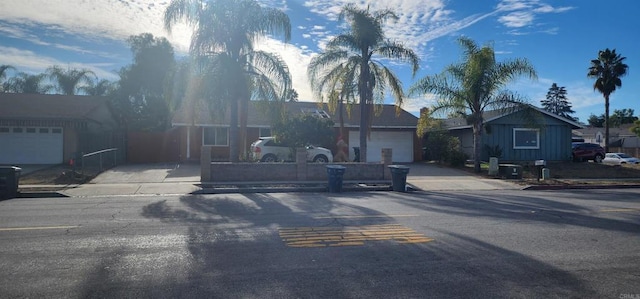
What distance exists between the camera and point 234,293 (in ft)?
15.3

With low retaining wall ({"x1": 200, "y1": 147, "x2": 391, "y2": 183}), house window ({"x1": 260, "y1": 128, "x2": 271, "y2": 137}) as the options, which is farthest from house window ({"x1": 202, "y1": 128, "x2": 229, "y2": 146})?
low retaining wall ({"x1": 200, "y1": 147, "x2": 391, "y2": 183})

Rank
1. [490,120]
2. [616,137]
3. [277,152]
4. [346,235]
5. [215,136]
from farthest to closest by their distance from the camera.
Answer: [616,137] → [490,120] → [215,136] → [277,152] → [346,235]

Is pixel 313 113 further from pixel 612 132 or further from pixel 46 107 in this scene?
pixel 612 132

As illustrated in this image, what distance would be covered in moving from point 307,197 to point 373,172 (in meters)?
5.72

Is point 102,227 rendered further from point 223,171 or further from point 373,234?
point 223,171

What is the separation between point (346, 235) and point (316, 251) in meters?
1.25

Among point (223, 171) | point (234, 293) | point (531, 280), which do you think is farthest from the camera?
point (223, 171)

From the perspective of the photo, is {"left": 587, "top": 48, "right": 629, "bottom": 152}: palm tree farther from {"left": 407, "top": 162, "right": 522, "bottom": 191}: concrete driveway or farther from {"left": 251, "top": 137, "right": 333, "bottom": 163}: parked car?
{"left": 251, "top": 137, "right": 333, "bottom": 163}: parked car

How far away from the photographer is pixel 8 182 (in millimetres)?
13008

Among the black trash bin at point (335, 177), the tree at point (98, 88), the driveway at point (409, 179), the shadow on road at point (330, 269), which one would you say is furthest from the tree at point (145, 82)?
the shadow on road at point (330, 269)

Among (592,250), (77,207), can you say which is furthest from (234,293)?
(77,207)

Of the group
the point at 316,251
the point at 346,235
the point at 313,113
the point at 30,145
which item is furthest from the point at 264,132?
the point at 316,251

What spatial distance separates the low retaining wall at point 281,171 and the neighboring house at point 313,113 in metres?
6.71

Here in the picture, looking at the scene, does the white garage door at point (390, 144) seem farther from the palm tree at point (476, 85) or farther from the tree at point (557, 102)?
the tree at point (557, 102)
